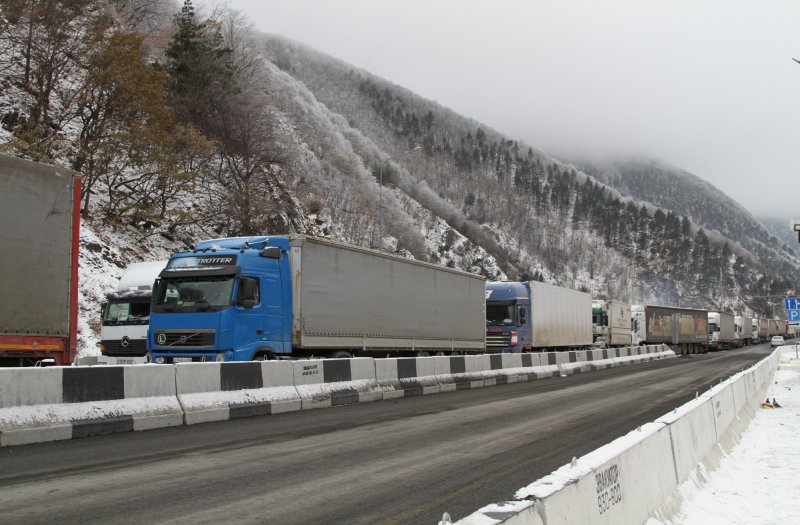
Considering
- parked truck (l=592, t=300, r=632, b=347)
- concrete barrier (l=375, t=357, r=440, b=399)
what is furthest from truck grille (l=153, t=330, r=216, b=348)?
parked truck (l=592, t=300, r=632, b=347)

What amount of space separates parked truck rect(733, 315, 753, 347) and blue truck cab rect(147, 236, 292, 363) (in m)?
73.5

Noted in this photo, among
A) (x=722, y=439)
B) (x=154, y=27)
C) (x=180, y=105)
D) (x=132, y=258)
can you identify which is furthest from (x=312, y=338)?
(x=154, y=27)

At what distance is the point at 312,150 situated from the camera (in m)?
75.4

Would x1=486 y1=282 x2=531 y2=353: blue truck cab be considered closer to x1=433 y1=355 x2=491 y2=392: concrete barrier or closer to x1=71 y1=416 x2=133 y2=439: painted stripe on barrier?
x1=433 y1=355 x2=491 y2=392: concrete barrier

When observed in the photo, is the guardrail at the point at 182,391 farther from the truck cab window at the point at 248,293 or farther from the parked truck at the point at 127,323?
the parked truck at the point at 127,323

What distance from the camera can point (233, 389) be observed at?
11.5 meters

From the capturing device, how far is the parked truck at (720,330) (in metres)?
65.8

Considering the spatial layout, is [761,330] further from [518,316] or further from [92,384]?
[92,384]

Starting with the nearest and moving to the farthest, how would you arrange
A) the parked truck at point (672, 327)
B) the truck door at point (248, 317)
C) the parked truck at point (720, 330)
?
the truck door at point (248, 317)
the parked truck at point (672, 327)
the parked truck at point (720, 330)

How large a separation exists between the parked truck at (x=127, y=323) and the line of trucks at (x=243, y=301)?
32 mm

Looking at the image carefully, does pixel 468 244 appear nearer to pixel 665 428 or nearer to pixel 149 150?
pixel 149 150

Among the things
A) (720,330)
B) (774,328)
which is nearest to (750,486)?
(720,330)

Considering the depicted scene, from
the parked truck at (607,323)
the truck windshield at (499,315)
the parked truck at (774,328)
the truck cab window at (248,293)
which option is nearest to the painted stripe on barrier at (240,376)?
the truck cab window at (248,293)

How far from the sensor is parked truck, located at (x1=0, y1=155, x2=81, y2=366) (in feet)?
37.2
